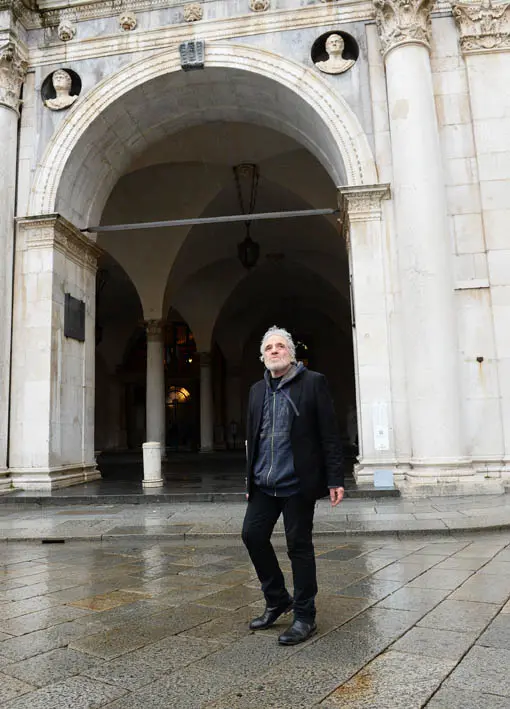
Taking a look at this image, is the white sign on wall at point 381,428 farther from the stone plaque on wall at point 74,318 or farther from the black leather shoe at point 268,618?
the black leather shoe at point 268,618

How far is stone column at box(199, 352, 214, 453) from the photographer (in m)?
24.2

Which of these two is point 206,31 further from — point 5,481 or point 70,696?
point 70,696

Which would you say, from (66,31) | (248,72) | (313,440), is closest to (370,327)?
(248,72)

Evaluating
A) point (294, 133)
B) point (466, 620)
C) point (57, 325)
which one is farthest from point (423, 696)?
point (294, 133)

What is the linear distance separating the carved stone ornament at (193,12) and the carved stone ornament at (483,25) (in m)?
4.69

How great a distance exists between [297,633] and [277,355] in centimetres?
147

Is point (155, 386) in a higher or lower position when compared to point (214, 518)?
higher

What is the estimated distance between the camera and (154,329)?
19.9 metres

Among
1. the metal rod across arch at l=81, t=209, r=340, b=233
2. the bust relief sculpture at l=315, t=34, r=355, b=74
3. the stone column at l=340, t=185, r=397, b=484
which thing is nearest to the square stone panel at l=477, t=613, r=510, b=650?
the stone column at l=340, t=185, r=397, b=484

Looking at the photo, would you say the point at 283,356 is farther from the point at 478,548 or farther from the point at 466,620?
the point at 478,548

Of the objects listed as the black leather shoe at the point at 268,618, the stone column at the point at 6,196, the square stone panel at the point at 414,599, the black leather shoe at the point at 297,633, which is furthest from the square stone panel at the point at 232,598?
the stone column at the point at 6,196

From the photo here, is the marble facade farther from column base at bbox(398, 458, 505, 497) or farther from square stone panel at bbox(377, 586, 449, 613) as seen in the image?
square stone panel at bbox(377, 586, 449, 613)

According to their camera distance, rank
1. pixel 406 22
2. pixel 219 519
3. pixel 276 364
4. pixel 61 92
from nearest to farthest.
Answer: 1. pixel 276 364
2. pixel 219 519
3. pixel 406 22
4. pixel 61 92

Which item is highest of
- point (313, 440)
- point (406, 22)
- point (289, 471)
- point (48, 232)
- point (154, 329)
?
point (406, 22)
